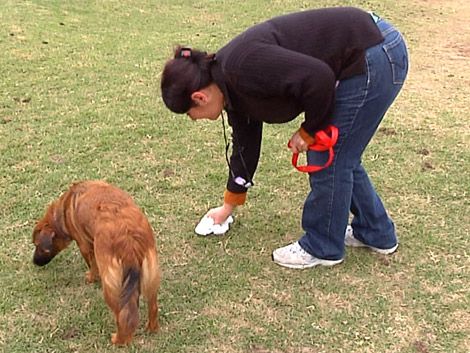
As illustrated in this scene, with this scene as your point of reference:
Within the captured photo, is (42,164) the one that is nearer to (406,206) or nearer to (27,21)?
(406,206)

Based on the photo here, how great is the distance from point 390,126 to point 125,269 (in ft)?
9.94

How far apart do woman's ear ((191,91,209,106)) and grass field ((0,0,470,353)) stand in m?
0.98

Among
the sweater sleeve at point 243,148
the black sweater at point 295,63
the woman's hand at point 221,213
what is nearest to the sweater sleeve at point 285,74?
the black sweater at point 295,63

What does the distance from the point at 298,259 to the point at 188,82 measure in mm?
1172

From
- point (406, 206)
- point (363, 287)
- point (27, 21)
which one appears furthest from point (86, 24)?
point (363, 287)

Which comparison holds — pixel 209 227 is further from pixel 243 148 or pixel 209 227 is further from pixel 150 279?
pixel 150 279

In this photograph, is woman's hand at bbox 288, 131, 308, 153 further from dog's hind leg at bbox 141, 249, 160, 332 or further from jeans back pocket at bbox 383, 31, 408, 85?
dog's hind leg at bbox 141, 249, 160, 332

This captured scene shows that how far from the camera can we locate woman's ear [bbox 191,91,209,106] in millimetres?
2697

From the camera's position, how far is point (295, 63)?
2541mm

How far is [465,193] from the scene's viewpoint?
4082 mm

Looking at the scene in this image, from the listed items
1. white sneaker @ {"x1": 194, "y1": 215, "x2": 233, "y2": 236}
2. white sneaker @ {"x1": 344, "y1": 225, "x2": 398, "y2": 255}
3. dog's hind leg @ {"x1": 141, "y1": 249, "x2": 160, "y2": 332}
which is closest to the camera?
dog's hind leg @ {"x1": 141, "y1": 249, "x2": 160, "y2": 332}

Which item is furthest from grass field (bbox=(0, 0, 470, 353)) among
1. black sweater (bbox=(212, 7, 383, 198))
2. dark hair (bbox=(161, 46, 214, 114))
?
dark hair (bbox=(161, 46, 214, 114))

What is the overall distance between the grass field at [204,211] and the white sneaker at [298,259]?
0.05 metres

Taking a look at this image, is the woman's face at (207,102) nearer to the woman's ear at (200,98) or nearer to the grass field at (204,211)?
the woman's ear at (200,98)
